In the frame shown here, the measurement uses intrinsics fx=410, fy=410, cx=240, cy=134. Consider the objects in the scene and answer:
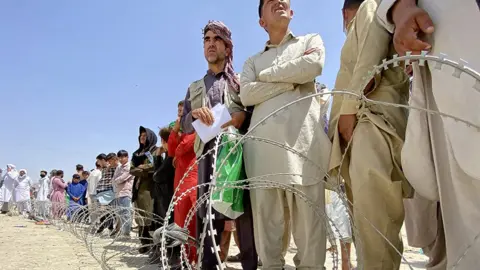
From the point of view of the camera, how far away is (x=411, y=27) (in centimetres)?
163

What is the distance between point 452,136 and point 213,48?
2.42 meters

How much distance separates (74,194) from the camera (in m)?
15.3

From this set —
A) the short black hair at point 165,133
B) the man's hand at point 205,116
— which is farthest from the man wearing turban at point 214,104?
the short black hair at point 165,133

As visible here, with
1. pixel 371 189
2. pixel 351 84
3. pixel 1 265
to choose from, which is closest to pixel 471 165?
pixel 371 189

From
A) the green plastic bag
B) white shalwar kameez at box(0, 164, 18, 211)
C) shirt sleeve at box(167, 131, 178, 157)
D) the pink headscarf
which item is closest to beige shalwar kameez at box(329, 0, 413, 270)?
the green plastic bag

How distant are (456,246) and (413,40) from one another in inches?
31.9

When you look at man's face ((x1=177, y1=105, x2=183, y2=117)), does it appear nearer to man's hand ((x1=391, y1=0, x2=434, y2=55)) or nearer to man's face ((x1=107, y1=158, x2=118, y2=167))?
man's hand ((x1=391, y1=0, x2=434, y2=55))

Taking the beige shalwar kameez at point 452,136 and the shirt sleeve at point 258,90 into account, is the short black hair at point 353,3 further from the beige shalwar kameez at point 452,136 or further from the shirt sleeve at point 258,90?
the beige shalwar kameez at point 452,136

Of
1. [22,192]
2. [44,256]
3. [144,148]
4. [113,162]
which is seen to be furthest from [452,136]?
[22,192]

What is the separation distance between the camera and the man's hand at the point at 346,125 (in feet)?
7.43

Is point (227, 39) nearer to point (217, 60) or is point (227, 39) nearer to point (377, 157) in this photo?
point (217, 60)

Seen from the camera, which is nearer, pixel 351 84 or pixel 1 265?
pixel 351 84

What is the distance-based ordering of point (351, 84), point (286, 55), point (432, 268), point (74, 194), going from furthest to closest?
point (74, 194) < point (286, 55) < point (351, 84) < point (432, 268)

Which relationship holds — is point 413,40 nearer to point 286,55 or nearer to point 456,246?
point 456,246
